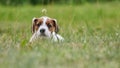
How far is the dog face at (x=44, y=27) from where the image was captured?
27.9 ft

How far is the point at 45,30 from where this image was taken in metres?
8.52

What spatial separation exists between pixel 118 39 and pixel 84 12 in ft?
28.6

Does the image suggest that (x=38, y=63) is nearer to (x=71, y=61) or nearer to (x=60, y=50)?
(x=71, y=61)

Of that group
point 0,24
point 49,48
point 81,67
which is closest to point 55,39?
point 49,48

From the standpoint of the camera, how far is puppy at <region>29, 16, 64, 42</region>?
8.48 metres

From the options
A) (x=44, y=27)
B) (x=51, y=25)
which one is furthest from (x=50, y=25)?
(x=44, y=27)

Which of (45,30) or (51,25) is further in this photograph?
(51,25)

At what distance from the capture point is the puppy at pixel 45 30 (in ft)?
27.8

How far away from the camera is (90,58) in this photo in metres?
6.27

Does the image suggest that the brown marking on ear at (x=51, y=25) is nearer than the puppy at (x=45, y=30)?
No

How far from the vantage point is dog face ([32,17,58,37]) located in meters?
8.52

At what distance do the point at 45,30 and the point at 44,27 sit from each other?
0.10m

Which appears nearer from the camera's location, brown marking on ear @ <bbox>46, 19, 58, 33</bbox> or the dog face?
the dog face

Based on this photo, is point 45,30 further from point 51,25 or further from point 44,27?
→ point 51,25
